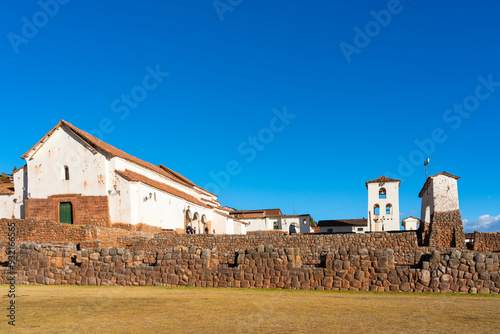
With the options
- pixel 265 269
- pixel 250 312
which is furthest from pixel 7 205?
pixel 250 312

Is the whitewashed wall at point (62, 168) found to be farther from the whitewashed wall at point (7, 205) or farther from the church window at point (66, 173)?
the whitewashed wall at point (7, 205)

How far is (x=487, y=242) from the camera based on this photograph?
96.7 feet

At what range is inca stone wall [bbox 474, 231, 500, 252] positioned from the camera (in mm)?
29250

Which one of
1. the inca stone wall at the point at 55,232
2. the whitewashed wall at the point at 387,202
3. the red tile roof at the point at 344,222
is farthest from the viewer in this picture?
the red tile roof at the point at 344,222

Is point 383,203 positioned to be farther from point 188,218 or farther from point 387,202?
point 188,218

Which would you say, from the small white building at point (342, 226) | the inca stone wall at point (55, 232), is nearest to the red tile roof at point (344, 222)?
the small white building at point (342, 226)

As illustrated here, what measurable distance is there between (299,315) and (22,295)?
7.72 m

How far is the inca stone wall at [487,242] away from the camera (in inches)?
1152

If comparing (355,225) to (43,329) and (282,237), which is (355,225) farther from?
(43,329)

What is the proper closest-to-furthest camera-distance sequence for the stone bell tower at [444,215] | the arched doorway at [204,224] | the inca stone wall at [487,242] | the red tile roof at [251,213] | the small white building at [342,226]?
the inca stone wall at [487,242]
the stone bell tower at [444,215]
the arched doorway at [204,224]
the red tile roof at [251,213]
the small white building at [342,226]

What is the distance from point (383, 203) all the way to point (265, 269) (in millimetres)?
42641

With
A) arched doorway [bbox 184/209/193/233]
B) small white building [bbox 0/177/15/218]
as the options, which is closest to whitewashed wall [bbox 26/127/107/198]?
small white building [bbox 0/177/15/218]

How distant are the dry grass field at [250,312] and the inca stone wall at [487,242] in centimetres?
1911

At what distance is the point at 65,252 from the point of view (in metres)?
16.3
